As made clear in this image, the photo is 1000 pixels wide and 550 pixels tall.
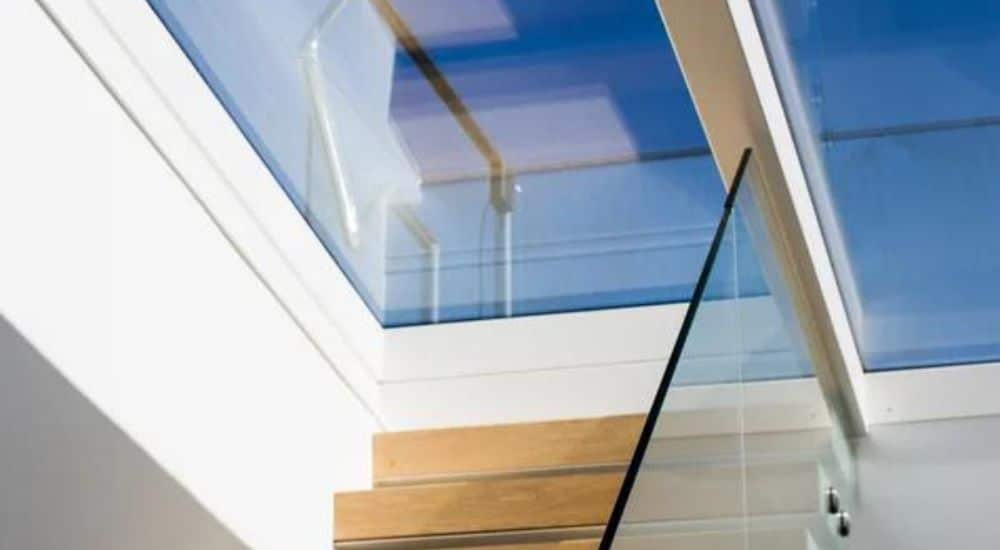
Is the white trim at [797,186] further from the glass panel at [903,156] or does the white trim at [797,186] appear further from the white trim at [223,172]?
the white trim at [223,172]

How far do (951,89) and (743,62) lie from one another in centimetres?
79

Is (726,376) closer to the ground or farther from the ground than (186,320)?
closer to the ground

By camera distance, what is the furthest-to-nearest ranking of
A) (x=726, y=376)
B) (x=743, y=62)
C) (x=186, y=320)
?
(x=186, y=320), (x=743, y=62), (x=726, y=376)

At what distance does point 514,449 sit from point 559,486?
412 millimetres

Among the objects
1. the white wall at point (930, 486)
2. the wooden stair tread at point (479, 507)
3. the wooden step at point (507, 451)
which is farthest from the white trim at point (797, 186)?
the wooden stair tread at point (479, 507)

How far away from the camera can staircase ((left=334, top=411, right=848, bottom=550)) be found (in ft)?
12.3

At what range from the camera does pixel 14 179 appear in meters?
3.81

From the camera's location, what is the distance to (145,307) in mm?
4289

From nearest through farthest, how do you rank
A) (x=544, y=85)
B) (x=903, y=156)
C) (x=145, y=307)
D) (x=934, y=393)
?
(x=145, y=307) < (x=903, y=156) < (x=934, y=393) < (x=544, y=85)

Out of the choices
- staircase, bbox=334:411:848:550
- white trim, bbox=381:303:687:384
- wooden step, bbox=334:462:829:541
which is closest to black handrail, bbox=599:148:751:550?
staircase, bbox=334:411:848:550

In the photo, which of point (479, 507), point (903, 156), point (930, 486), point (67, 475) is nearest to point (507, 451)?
point (479, 507)

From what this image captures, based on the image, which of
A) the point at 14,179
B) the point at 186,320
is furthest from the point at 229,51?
the point at 14,179

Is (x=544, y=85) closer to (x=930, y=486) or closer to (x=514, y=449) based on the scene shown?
(x=514, y=449)

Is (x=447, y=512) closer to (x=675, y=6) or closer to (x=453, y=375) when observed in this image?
(x=453, y=375)
